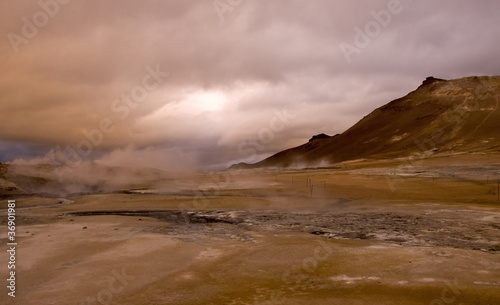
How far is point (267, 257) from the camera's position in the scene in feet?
32.8

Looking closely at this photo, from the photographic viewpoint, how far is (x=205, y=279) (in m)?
8.23

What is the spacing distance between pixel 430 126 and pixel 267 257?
4001 inches

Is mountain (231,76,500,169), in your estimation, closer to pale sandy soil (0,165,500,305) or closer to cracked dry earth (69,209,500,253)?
cracked dry earth (69,209,500,253)

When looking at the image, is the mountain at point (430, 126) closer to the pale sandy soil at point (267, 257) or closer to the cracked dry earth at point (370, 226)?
the cracked dry earth at point (370, 226)

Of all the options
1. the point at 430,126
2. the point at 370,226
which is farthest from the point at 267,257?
the point at 430,126

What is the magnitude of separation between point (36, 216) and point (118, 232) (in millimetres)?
9040

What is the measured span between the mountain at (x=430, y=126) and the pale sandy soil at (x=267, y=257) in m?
65.0

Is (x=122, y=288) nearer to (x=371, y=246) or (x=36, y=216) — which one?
(x=371, y=246)

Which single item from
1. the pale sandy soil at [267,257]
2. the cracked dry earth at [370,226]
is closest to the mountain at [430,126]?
the cracked dry earth at [370,226]

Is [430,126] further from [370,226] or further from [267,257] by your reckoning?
[267,257]

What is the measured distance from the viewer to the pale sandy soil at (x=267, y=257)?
282 inches

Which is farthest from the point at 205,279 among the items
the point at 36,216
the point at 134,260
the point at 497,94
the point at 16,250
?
the point at 497,94

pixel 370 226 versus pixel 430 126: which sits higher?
pixel 430 126

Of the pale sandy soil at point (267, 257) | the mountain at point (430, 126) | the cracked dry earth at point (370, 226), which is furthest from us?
the mountain at point (430, 126)
